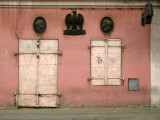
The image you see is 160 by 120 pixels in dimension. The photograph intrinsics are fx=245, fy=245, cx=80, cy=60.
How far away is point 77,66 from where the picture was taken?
944cm

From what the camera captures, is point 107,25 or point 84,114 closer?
point 84,114

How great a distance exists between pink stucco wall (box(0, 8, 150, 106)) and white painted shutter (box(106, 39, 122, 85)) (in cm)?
19

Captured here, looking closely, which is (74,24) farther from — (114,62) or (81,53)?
(114,62)

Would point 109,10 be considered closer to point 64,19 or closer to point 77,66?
point 64,19

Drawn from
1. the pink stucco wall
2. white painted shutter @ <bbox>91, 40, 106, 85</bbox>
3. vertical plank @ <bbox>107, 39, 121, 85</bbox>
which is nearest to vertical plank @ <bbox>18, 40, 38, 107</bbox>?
the pink stucco wall

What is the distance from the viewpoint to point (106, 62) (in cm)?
944

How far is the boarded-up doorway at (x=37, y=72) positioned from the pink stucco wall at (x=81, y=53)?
0.23 meters

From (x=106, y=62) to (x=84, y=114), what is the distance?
2159mm

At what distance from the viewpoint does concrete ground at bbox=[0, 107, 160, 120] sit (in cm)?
824

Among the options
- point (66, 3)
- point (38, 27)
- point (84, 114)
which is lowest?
point (84, 114)

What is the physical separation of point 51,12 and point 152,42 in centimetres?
407

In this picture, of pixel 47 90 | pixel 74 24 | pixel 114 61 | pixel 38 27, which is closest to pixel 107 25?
pixel 74 24

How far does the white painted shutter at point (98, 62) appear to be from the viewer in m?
9.42

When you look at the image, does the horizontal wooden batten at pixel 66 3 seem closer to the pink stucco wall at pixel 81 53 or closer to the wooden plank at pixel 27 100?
the pink stucco wall at pixel 81 53
